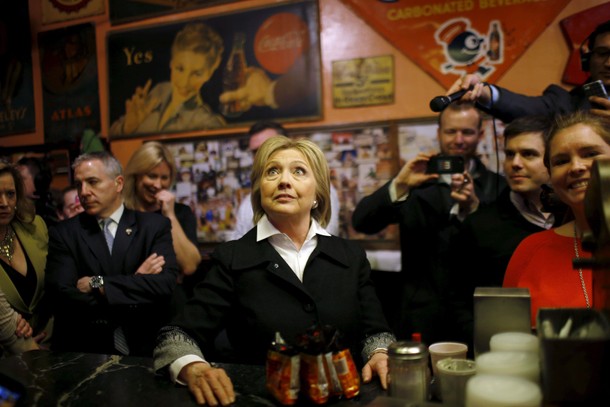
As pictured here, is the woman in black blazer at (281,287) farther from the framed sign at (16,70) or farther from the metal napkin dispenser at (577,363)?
the framed sign at (16,70)

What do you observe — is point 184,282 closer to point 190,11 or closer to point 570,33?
point 190,11

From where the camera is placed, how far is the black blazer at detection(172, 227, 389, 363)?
1661mm

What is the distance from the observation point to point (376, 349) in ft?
5.34

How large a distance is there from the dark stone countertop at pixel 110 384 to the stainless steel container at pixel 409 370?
0.46 ft

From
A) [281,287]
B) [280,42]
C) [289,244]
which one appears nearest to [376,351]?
[281,287]

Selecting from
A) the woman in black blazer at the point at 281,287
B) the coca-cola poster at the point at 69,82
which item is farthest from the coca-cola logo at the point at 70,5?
the woman in black blazer at the point at 281,287

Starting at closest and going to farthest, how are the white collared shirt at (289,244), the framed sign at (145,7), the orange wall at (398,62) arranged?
the white collared shirt at (289,244), the orange wall at (398,62), the framed sign at (145,7)

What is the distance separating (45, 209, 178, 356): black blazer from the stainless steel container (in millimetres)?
1663

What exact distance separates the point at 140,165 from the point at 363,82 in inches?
62.3

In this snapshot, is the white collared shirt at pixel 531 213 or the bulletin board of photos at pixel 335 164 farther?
the bulletin board of photos at pixel 335 164

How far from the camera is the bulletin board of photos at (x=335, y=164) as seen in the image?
11.5ft

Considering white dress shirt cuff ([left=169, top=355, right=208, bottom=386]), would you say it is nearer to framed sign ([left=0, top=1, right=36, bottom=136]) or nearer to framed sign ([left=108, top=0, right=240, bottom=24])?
framed sign ([left=108, top=0, right=240, bottom=24])

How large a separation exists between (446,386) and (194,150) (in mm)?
3236

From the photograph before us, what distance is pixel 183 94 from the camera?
4.12 meters
